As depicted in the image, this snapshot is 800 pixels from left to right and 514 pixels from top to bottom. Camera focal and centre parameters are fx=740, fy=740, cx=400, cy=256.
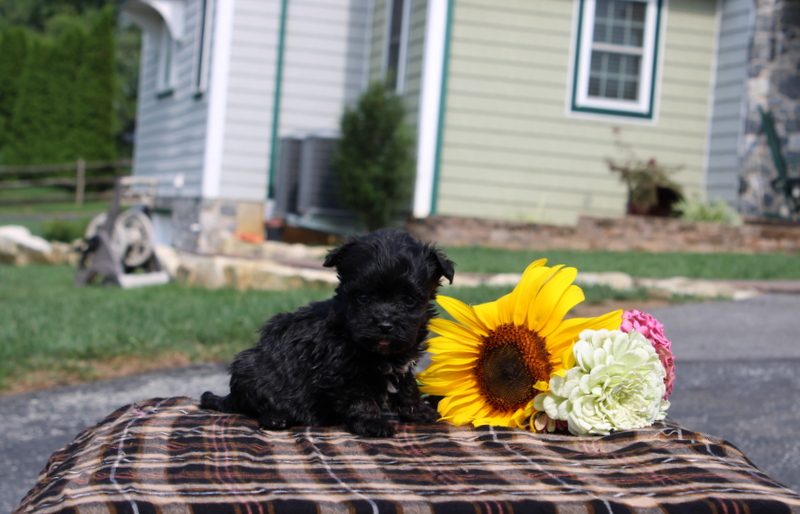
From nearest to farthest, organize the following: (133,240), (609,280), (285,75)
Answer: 1. (609,280)
2. (133,240)
3. (285,75)

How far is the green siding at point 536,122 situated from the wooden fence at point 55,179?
20188 millimetres

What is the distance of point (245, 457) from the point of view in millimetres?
2053

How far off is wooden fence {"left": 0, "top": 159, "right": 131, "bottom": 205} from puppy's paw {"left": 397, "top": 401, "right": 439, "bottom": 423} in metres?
27.7

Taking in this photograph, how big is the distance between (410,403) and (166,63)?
16.1 m

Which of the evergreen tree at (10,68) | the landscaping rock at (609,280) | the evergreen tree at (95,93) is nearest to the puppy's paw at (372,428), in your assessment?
the landscaping rock at (609,280)

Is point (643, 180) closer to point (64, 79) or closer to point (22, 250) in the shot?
point (22, 250)

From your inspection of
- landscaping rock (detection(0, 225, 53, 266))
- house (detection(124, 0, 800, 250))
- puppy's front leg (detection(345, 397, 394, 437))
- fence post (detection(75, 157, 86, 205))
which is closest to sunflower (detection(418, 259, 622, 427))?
puppy's front leg (detection(345, 397, 394, 437))

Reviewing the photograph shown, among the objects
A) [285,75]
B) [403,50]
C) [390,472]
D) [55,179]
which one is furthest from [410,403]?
[55,179]

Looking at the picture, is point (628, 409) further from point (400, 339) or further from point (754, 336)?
point (754, 336)

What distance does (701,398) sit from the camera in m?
4.56

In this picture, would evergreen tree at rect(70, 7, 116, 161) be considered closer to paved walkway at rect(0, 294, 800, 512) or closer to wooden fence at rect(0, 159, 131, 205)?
wooden fence at rect(0, 159, 131, 205)

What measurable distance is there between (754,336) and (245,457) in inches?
198

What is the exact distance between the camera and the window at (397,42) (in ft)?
39.9

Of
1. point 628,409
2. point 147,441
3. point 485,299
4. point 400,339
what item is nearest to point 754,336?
point 485,299
